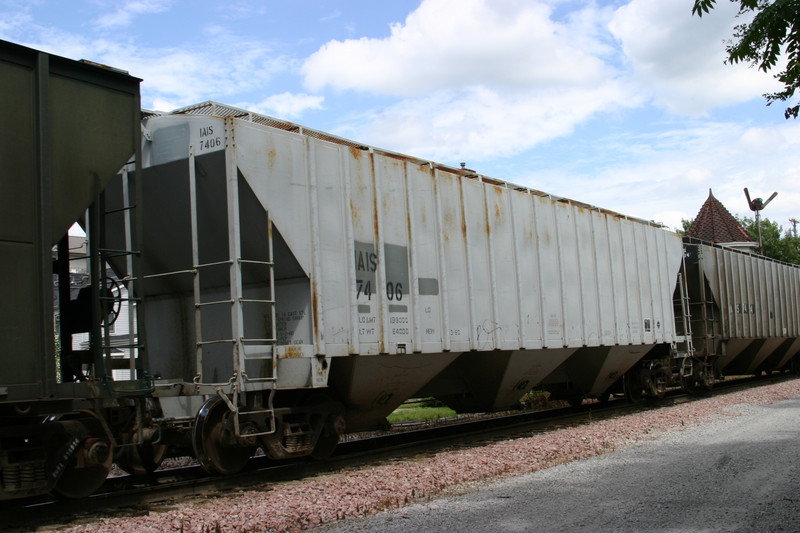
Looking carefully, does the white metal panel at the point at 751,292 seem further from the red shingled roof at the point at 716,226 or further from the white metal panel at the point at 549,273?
the red shingled roof at the point at 716,226

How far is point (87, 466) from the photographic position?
6.26 meters

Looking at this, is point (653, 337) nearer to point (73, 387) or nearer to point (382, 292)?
point (382, 292)

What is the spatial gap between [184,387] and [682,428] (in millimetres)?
8131

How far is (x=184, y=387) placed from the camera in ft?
26.2

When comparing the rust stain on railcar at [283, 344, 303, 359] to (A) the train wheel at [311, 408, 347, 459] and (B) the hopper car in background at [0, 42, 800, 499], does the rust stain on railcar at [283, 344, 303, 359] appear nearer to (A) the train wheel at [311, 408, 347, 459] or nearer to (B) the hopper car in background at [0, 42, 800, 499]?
(B) the hopper car in background at [0, 42, 800, 499]

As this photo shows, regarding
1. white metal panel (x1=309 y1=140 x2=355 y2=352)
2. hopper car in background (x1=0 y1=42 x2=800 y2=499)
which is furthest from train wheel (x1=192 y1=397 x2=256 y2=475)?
white metal panel (x1=309 y1=140 x2=355 y2=352)

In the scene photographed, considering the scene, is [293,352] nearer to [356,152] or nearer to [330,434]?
[330,434]

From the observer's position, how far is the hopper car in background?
5969 mm

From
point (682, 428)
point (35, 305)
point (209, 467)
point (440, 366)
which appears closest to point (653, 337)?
point (682, 428)

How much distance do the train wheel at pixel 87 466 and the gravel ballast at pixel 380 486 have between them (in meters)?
0.40

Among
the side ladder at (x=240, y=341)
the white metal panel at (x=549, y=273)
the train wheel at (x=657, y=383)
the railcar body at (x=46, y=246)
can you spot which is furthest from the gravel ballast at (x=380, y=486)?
the train wheel at (x=657, y=383)

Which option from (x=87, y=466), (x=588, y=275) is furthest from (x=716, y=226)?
(x=87, y=466)

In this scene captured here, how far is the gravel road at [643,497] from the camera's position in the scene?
5.79 metres

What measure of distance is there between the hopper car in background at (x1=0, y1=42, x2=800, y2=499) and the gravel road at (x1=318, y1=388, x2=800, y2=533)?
7.97 feet
